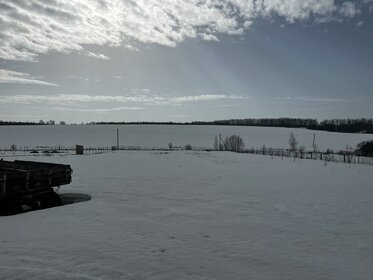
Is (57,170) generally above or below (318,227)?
above

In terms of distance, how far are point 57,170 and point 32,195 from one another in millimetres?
1628

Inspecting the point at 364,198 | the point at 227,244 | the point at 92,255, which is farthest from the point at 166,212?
the point at 364,198

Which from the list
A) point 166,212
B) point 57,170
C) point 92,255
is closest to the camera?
point 92,255

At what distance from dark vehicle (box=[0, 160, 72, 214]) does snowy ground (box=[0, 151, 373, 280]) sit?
2.44 feet

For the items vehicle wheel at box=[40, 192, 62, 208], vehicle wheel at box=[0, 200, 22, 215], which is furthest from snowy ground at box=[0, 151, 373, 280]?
vehicle wheel at box=[40, 192, 62, 208]

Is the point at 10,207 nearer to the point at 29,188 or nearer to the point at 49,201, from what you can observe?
the point at 29,188

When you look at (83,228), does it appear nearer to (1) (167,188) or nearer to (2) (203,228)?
(2) (203,228)

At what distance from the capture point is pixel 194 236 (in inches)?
347

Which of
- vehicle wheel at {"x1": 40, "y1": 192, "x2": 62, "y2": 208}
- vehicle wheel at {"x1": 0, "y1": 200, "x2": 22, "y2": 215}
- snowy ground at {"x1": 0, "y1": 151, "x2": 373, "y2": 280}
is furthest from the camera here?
vehicle wheel at {"x1": 40, "y1": 192, "x2": 62, "y2": 208}

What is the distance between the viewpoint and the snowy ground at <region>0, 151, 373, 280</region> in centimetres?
658

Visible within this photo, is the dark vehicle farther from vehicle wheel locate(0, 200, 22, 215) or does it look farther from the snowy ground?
the snowy ground

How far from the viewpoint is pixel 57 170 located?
1355 centimetres

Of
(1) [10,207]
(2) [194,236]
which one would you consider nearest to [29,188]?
(1) [10,207]

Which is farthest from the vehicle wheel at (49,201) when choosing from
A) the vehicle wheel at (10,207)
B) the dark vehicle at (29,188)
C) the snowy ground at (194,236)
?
the vehicle wheel at (10,207)
